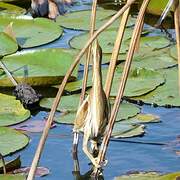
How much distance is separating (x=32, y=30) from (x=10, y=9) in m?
0.56

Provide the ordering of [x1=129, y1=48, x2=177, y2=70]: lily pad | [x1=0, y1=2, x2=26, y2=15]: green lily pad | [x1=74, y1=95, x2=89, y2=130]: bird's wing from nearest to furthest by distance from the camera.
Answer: [x1=74, y1=95, x2=89, y2=130]: bird's wing
[x1=129, y1=48, x2=177, y2=70]: lily pad
[x1=0, y1=2, x2=26, y2=15]: green lily pad

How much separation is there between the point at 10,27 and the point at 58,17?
682 millimetres

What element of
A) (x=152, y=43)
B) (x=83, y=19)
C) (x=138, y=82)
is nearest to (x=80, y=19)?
(x=83, y=19)

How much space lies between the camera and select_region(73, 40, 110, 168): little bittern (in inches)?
65.4

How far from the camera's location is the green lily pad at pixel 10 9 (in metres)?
3.81

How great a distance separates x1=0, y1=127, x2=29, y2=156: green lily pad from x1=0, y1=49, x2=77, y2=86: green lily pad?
0.50m

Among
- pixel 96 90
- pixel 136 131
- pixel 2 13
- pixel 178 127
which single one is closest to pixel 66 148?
pixel 136 131

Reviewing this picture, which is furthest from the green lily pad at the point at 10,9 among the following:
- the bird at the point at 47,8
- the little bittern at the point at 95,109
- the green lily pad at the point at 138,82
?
the little bittern at the point at 95,109

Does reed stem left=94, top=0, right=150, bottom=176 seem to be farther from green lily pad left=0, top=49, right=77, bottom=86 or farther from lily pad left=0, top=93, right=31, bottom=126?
green lily pad left=0, top=49, right=77, bottom=86

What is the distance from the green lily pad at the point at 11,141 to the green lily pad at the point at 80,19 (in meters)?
1.34

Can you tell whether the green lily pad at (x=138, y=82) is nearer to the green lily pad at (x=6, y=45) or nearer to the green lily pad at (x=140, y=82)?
the green lily pad at (x=140, y=82)

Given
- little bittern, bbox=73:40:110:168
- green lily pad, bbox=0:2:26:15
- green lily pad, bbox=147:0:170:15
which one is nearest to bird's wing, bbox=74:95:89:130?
little bittern, bbox=73:40:110:168

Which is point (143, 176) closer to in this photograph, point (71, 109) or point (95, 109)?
point (95, 109)

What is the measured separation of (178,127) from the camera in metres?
2.38
